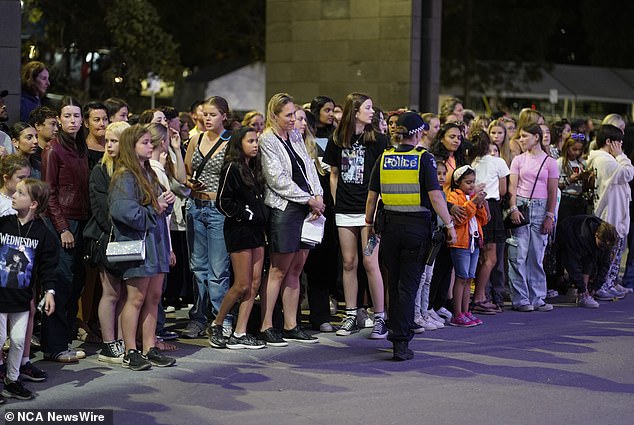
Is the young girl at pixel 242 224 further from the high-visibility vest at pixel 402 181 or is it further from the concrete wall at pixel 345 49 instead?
the concrete wall at pixel 345 49

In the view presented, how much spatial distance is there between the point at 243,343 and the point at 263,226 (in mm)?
1068

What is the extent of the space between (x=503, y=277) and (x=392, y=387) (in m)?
4.45

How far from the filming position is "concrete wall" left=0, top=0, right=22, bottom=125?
10.7 metres

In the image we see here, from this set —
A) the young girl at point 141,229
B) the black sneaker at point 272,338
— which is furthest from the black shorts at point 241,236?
the black sneaker at point 272,338

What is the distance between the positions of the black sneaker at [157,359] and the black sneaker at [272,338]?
3.94ft

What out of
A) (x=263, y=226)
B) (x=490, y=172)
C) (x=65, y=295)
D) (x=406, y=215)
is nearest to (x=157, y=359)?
(x=65, y=295)

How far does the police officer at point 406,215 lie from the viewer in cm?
944

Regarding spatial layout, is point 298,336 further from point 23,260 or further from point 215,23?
point 215,23

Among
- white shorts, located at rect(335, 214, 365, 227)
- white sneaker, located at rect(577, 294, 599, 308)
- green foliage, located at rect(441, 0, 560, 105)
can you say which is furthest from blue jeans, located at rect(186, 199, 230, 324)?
green foliage, located at rect(441, 0, 560, 105)

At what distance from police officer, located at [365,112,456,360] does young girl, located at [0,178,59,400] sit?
2.97 meters

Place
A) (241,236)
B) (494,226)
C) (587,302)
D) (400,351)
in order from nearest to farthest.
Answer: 1. (400,351)
2. (241,236)
3. (494,226)
4. (587,302)

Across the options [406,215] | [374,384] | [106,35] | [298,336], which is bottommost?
[374,384]

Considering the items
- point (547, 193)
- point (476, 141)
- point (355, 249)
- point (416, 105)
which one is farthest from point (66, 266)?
point (416, 105)

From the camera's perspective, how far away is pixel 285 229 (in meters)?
9.94
